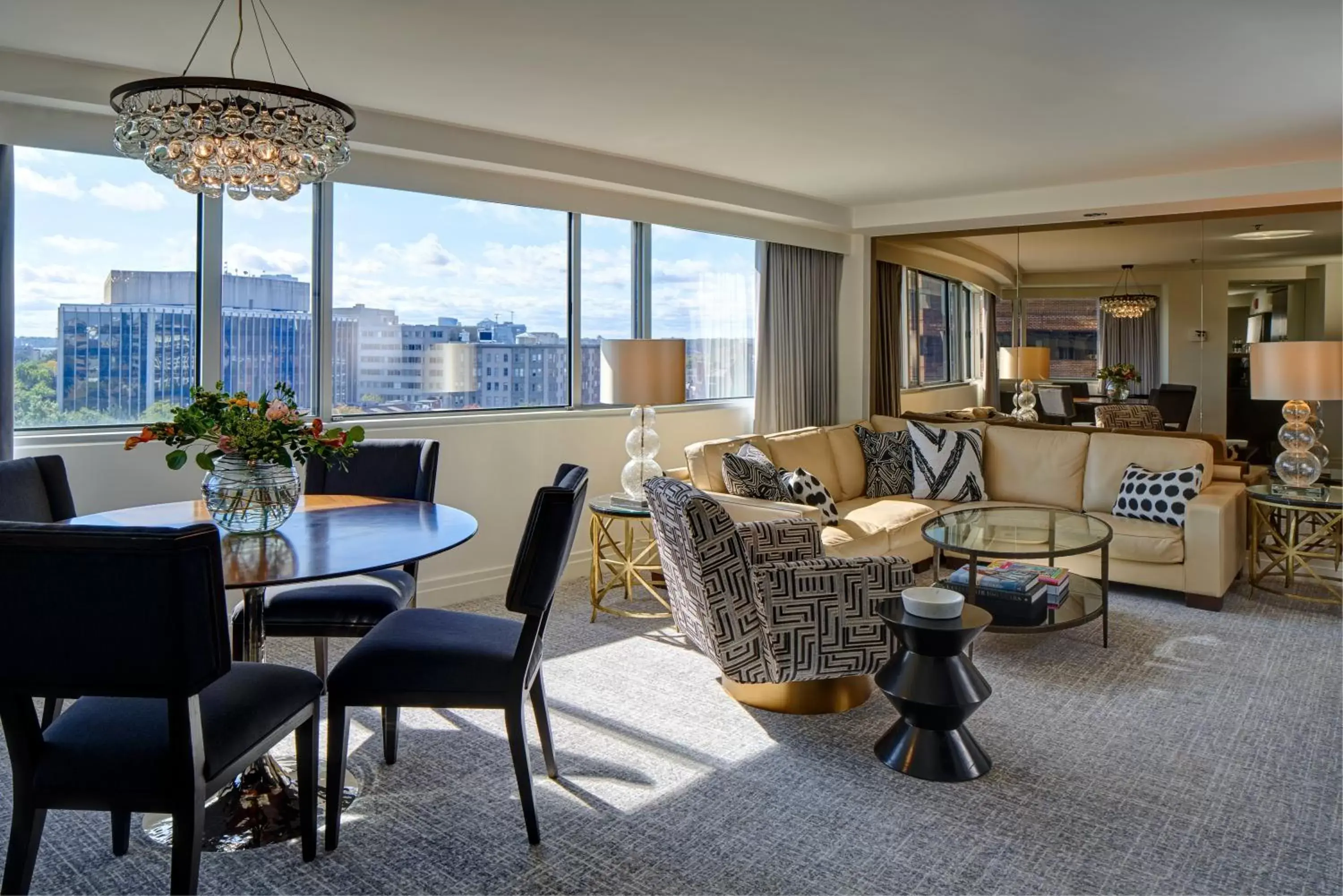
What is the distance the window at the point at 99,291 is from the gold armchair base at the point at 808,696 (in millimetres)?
2775

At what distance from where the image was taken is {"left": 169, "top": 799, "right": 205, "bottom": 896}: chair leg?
1799mm

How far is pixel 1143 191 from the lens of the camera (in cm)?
552

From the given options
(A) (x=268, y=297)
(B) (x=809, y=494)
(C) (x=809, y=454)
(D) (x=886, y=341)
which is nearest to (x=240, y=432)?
(A) (x=268, y=297)

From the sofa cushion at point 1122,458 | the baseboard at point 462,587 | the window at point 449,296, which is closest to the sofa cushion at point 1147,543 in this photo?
the sofa cushion at point 1122,458

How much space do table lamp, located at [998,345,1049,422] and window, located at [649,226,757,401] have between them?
6.35 feet

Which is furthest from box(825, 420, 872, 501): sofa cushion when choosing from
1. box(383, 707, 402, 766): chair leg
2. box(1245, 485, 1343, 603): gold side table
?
box(383, 707, 402, 766): chair leg

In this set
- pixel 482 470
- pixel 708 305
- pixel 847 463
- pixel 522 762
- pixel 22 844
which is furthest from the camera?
pixel 708 305

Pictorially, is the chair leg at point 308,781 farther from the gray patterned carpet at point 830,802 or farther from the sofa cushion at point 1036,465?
the sofa cushion at point 1036,465

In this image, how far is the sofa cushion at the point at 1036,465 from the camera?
5633mm

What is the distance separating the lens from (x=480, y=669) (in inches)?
93.4

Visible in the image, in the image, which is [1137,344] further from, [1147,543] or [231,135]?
[231,135]

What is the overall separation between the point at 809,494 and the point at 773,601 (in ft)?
5.79

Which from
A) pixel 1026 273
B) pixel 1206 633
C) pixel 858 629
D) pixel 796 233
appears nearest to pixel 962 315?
pixel 1026 273

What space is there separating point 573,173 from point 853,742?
322 cm
